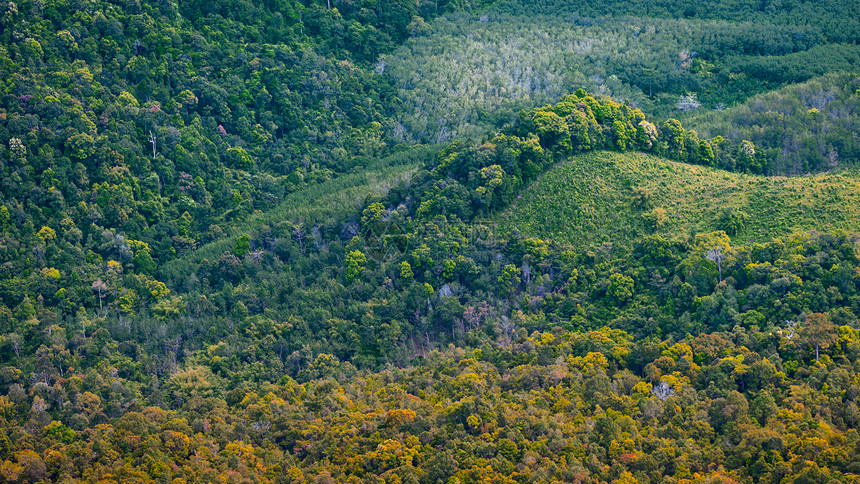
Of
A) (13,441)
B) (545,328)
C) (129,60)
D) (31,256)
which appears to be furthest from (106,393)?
(129,60)

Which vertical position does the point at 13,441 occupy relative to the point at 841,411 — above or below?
below

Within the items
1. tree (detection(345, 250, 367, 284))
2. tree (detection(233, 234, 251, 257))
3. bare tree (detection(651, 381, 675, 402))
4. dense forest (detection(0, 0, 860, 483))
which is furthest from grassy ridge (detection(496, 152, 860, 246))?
tree (detection(233, 234, 251, 257))

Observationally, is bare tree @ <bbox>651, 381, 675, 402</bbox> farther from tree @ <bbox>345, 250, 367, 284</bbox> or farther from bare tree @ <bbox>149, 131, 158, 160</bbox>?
bare tree @ <bbox>149, 131, 158, 160</bbox>

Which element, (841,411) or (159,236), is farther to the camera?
(159,236)

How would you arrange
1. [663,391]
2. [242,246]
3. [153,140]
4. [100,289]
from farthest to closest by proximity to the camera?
1. [153,140]
2. [242,246]
3. [100,289]
4. [663,391]

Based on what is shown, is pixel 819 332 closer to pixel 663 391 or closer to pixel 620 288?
pixel 663 391

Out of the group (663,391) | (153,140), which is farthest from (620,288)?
(153,140)

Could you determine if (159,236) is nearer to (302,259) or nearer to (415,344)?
(302,259)
